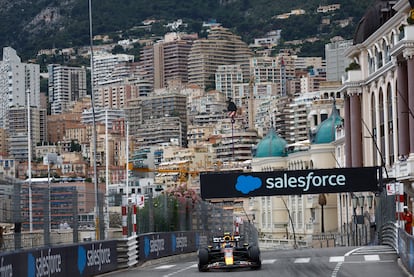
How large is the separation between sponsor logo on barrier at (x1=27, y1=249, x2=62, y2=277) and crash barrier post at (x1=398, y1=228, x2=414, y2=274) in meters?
8.74

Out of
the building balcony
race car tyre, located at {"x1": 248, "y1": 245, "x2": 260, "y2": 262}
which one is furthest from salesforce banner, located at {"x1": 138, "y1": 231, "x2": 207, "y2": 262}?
the building balcony

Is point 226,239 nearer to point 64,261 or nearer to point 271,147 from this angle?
point 64,261

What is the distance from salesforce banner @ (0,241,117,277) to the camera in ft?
95.9

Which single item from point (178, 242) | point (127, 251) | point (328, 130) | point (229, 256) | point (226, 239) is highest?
point (328, 130)

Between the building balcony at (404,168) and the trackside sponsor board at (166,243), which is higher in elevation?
the building balcony at (404,168)

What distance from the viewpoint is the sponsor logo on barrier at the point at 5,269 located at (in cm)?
2778

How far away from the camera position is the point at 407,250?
35.5 meters

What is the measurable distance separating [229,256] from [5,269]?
10893 mm

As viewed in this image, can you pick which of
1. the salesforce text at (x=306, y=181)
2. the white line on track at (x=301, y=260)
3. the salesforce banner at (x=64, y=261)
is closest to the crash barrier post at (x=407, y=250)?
the white line on track at (x=301, y=260)

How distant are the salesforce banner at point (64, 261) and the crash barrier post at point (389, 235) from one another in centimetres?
1075

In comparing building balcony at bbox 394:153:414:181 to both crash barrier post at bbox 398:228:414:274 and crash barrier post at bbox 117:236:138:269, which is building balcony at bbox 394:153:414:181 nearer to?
crash barrier post at bbox 117:236:138:269

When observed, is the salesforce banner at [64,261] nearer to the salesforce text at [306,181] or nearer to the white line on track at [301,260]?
the white line on track at [301,260]

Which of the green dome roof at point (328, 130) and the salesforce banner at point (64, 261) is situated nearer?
the salesforce banner at point (64, 261)

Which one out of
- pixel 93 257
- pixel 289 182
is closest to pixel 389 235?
pixel 93 257
